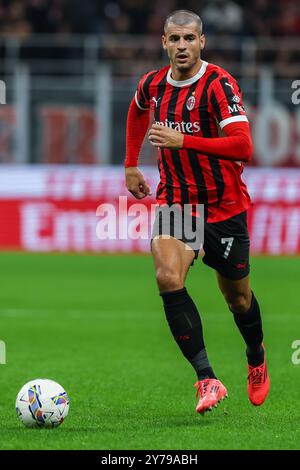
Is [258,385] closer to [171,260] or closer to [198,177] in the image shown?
[171,260]

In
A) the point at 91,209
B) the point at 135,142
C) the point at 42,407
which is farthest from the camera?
the point at 91,209

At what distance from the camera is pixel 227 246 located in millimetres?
6457

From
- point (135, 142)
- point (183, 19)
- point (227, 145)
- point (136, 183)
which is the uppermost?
point (183, 19)

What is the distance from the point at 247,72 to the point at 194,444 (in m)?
14.2

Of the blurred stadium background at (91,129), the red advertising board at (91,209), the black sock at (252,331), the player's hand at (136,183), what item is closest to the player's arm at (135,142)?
the player's hand at (136,183)

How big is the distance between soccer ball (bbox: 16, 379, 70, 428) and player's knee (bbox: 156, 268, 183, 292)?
85cm

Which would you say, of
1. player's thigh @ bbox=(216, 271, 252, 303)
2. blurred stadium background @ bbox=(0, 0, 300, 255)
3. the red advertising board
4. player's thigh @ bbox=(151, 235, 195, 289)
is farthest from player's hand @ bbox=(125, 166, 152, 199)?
blurred stadium background @ bbox=(0, 0, 300, 255)

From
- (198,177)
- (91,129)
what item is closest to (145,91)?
(198,177)

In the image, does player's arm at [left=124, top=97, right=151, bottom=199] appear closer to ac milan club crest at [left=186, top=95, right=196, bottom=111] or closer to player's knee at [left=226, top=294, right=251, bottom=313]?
ac milan club crest at [left=186, top=95, right=196, bottom=111]

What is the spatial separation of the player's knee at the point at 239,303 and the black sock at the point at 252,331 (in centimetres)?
3

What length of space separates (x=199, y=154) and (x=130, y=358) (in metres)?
3.03

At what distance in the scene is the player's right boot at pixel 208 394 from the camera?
19.3ft

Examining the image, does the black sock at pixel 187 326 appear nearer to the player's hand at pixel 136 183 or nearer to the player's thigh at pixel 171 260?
the player's thigh at pixel 171 260

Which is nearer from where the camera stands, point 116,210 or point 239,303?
point 239,303
